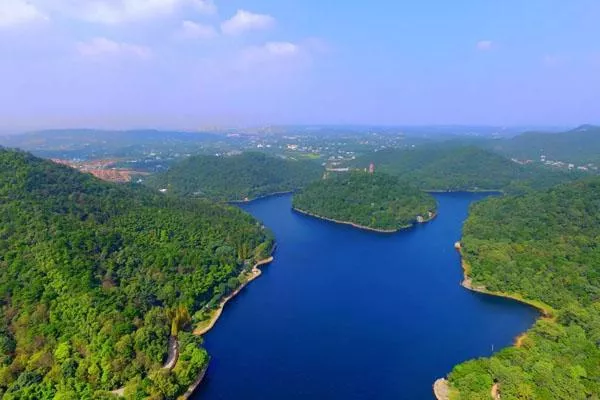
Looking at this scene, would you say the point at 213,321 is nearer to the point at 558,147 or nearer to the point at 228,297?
the point at 228,297

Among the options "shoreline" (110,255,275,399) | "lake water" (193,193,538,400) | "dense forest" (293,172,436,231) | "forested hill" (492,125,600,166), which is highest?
"forested hill" (492,125,600,166)

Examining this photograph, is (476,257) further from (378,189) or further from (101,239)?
(101,239)

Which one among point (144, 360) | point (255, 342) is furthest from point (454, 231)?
point (144, 360)

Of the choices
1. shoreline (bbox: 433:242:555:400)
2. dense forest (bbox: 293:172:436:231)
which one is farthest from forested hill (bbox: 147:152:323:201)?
shoreline (bbox: 433:242:555:400)

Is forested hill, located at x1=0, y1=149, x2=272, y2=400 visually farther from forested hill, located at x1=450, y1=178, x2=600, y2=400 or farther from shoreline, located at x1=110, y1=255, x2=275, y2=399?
forested hill, located at x1=450, y1=178, x2=600, y2=400

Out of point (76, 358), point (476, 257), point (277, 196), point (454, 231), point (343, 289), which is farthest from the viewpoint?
point (277, 196)

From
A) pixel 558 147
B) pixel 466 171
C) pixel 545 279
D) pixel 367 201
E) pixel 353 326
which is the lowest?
pixel 353 326

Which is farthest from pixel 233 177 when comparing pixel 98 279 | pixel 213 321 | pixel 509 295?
pixel 509 295
